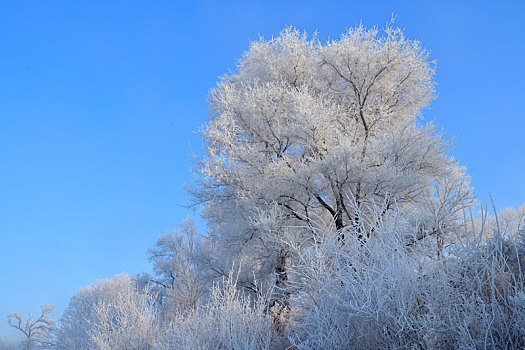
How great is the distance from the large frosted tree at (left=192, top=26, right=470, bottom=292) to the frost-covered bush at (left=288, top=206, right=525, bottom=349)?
5.58 m

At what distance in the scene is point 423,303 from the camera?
3.67 m

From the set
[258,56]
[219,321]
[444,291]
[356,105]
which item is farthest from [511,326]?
[258,56]

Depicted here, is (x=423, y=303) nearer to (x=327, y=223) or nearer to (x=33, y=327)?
(x=327, y=223)

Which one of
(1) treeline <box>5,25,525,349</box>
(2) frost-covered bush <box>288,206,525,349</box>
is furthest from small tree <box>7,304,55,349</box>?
(2) frost-covered bush <box>288,206,525,349</box>

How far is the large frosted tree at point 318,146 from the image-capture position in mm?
10508

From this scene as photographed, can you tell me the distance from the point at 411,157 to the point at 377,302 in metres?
8.29

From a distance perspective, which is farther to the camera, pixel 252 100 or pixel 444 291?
pixel 252 100

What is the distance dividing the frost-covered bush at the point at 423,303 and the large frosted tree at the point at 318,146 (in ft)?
18.3

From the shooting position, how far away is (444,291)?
358cm

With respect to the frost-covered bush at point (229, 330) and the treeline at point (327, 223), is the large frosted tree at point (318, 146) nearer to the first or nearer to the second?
the treeline at point (327, 223)

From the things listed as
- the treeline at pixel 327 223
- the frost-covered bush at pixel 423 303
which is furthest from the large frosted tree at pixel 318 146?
the frost-covered bush at pixel 423 303

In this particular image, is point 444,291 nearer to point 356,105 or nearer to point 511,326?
point 511,326

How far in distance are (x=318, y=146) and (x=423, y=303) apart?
7.73m

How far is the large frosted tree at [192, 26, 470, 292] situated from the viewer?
10508 mm
